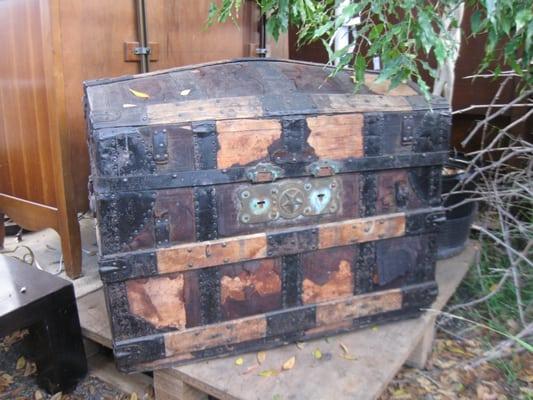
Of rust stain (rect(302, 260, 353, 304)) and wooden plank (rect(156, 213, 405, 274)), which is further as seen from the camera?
rust stain (rect(302, 260, 353, 304))

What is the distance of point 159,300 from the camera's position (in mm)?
1633

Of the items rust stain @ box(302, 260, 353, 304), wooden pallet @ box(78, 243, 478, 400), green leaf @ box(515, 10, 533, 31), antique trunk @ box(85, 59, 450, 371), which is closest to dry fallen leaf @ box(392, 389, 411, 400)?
wooden pallet @ box(78, 243, 478, 400)

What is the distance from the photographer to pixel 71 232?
218cm

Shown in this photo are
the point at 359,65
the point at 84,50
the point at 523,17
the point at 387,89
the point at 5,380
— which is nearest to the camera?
the point at 523,17

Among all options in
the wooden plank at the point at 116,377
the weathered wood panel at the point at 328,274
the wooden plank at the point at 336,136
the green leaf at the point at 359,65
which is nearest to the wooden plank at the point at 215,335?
the weathered wood panel at the point at 328,274

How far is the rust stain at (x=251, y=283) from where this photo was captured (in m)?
1.70

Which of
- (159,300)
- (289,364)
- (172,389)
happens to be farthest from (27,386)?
(289,364)

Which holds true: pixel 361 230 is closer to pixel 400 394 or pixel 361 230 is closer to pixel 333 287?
pixel 333 287

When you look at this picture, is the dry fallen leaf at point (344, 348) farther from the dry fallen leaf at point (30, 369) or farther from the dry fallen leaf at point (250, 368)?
the dry fallen leaf at point (30, 369)

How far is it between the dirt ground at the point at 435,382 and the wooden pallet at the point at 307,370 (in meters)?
0.15

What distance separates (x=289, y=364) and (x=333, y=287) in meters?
0.33

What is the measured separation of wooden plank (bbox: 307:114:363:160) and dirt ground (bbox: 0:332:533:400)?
98 centimetres

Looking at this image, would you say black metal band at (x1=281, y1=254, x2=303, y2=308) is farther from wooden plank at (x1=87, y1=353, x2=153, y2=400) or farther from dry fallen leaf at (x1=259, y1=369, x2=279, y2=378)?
wooden plank at (x1=87, y1=353, x2=153, y2=400)

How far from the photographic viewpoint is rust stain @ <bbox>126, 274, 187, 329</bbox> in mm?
1603
